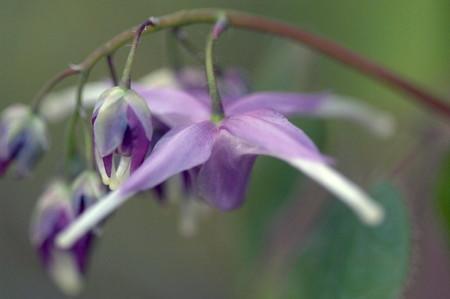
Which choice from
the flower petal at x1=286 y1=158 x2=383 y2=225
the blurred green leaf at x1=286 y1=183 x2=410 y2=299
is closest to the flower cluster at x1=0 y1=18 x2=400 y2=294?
the flower petal at x1=286 y1=158 x2=383 y2=225

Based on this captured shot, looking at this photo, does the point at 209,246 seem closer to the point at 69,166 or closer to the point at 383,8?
the point at 383,8

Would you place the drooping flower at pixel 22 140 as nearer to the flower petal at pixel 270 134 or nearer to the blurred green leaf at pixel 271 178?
the flower petal at pixel 270 134

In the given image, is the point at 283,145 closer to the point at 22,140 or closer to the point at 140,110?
the point at 140,110

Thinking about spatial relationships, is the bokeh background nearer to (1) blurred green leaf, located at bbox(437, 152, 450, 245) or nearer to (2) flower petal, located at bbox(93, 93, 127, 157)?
(1) blurred green leaf, located at bbox(437, 152, 450, 245)

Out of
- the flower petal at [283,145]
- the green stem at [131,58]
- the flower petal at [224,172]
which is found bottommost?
the flower petal at [224,172]

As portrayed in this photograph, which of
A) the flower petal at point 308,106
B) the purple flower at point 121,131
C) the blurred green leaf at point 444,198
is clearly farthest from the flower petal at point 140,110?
the blurred green leaf at point 444,198

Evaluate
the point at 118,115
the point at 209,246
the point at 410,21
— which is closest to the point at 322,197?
the point at 118,115
